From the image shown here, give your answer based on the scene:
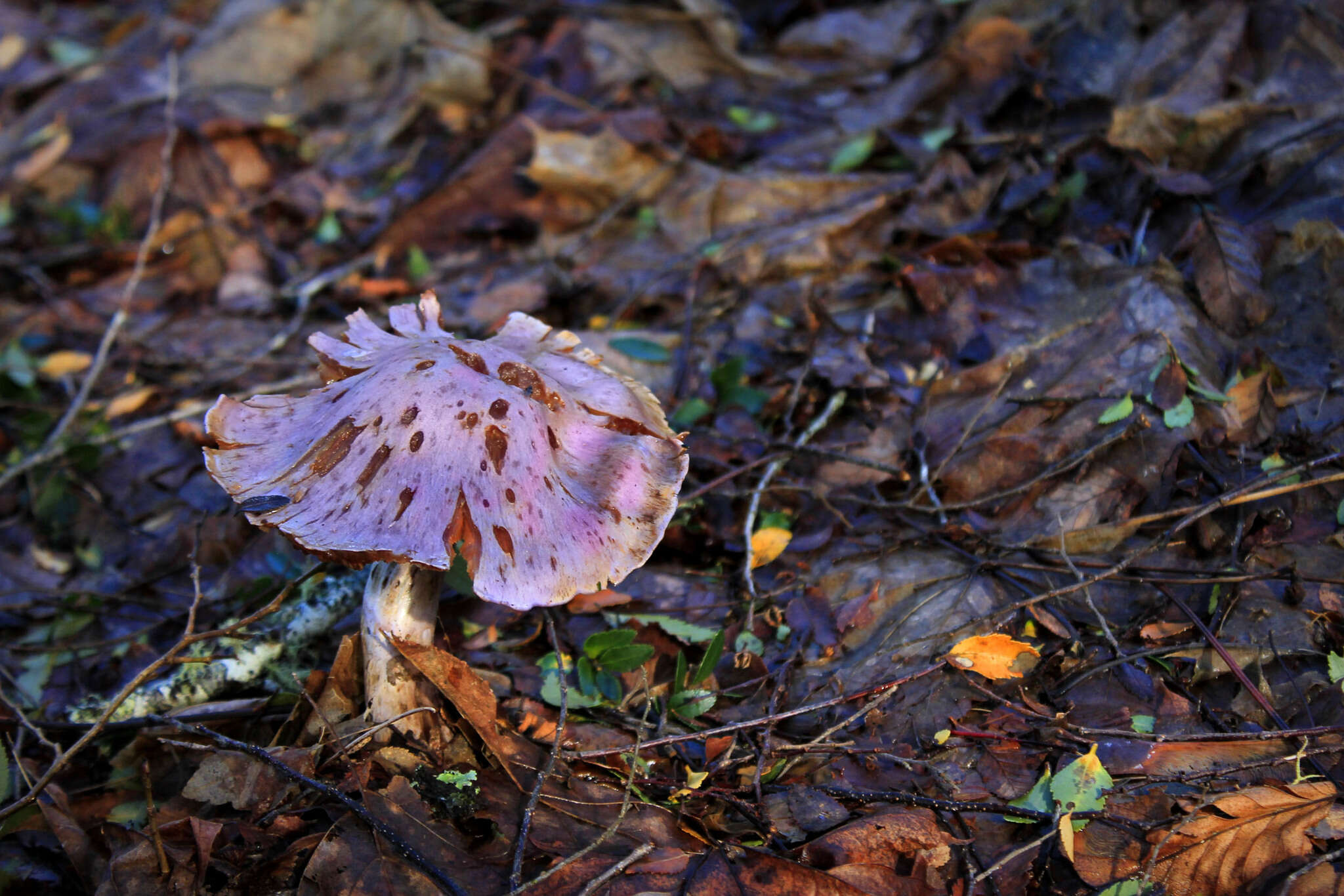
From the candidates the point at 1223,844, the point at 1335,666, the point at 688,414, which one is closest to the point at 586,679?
the point at 688,414

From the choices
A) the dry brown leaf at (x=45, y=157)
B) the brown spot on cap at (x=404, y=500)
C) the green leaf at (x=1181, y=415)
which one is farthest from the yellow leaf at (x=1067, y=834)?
the dry brown leaf at (x=45, y=157)

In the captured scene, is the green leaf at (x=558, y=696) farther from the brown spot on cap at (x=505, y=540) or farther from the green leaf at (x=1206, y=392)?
the green leaf at (x=1206, y=392)

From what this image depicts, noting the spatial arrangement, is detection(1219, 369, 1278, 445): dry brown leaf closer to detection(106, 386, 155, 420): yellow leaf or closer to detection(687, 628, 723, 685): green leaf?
detection(687, 628, 723, 685): green leaf

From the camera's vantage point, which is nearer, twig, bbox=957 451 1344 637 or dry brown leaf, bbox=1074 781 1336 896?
dry brown leaf, bbox=1074 781 1336 896

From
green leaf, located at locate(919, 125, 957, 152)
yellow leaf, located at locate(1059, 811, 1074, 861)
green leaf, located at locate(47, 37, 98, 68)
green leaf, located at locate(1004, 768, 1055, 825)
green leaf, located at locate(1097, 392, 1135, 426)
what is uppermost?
green leaf, located at locate(47, 37, 98, 68)

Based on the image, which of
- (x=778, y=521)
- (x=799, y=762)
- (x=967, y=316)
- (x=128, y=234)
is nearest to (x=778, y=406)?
(x=778, y=521)

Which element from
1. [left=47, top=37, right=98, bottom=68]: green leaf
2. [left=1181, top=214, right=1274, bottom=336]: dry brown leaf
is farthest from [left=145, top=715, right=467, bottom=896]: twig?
[left=47, top=37, right=98, bottom=68]: green leaf
